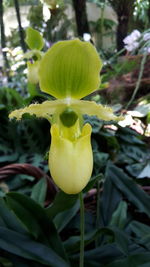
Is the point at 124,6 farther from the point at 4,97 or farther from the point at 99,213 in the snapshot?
the point at 99,213

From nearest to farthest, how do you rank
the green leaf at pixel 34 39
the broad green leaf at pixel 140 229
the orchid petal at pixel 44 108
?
the orchid petal at pixel 44 108 < the broad green leaf at pixel 140 229 < the green leaf at pixel 34 39

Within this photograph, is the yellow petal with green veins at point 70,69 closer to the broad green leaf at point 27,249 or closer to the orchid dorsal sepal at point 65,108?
the orchid dorsal sepal at point 65,108

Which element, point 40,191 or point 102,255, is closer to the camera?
point 102,255

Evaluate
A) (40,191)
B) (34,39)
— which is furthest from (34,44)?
(40,191)

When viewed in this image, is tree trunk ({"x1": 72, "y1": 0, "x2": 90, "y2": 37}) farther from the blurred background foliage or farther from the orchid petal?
the orchid petal

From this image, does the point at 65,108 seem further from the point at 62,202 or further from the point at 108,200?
the point at 108,200

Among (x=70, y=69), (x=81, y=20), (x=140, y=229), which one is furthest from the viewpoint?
(x=81, y=20)

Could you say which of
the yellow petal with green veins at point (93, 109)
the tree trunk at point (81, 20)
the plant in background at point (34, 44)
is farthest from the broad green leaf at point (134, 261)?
the tree trunk at point (81, 20)
